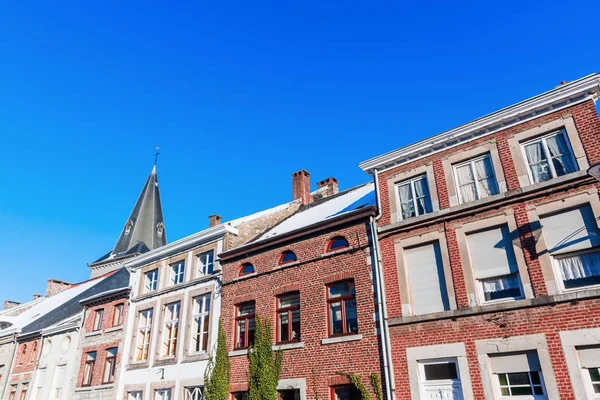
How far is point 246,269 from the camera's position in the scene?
18188 mm

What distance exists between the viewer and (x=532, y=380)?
35.1 ft

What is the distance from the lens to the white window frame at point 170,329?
1972 cm

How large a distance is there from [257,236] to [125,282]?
32.7ft

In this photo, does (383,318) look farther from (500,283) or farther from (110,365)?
(110,365)

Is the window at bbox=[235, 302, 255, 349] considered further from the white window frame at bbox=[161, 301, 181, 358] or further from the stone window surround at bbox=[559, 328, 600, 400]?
the stone window surround at bbox=[559, 328, 600, 400]

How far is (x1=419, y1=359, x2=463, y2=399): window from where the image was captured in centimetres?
1180

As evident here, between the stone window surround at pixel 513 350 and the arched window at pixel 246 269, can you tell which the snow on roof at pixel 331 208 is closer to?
the arched window at pixel 246 269

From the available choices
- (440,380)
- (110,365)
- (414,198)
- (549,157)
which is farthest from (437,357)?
(110,365)

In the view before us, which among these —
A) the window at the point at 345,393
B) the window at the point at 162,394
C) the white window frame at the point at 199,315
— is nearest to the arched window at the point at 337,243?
the window at the point at 345,393

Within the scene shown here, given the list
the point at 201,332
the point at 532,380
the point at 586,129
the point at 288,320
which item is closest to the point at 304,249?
the point at 288,320

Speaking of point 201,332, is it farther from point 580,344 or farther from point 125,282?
point 580,344

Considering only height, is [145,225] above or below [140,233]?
above

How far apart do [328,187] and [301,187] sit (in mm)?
2126

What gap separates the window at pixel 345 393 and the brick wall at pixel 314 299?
25 cm
